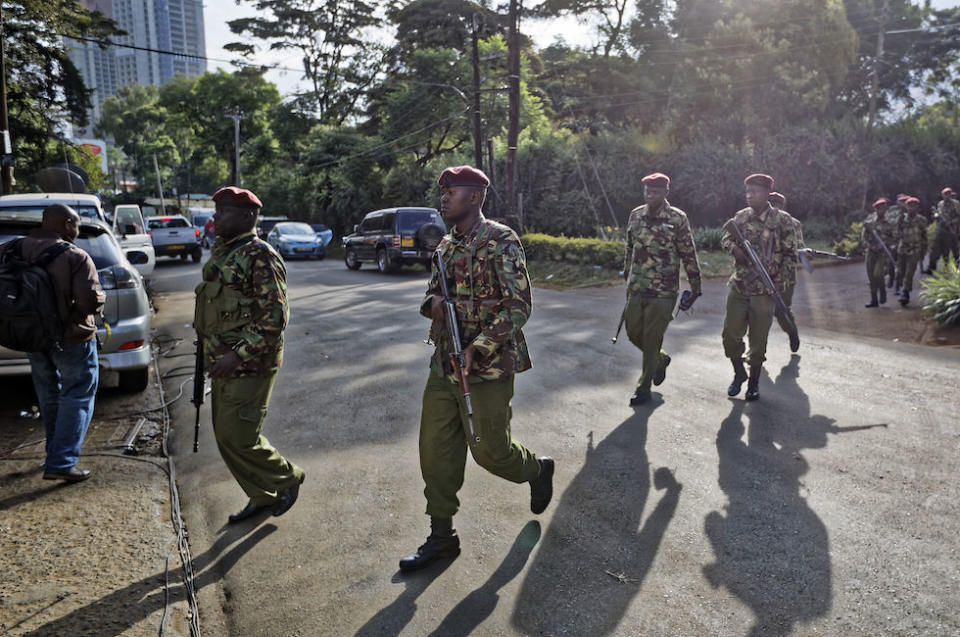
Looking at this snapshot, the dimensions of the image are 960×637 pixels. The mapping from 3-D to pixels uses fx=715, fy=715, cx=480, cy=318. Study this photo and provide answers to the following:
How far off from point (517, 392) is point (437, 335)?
312 cm

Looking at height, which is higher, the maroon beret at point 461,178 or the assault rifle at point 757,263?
the maroon beret at point 461,178

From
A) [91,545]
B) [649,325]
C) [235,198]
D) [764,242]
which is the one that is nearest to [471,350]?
[235,198]

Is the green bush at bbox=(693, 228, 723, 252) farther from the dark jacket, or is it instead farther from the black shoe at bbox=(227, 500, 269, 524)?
the dark jacket

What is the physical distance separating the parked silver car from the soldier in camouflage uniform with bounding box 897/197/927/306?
→ 1104 cm

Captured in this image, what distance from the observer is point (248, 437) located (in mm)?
3572

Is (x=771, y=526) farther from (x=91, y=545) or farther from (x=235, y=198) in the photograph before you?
(x=91, y=545)

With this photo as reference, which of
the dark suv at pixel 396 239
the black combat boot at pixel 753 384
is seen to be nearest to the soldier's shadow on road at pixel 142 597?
the black combat boot at pixel 753 384

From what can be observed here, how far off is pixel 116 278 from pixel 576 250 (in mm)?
12971

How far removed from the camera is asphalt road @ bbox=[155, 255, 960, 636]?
2.90m

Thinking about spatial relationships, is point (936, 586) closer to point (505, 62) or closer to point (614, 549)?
point (614, 549)

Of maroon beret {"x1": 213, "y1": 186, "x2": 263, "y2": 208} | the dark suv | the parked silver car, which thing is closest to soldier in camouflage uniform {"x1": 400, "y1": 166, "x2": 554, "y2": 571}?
maroon beret {"x1": 213, "y1": 186, "x2": 263, "y2": 208}

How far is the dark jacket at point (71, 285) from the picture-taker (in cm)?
403

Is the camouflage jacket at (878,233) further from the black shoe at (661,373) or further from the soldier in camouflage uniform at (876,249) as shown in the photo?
the black shoe at (661,373)

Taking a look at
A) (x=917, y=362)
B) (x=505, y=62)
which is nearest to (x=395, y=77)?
(x=505, y=62)
